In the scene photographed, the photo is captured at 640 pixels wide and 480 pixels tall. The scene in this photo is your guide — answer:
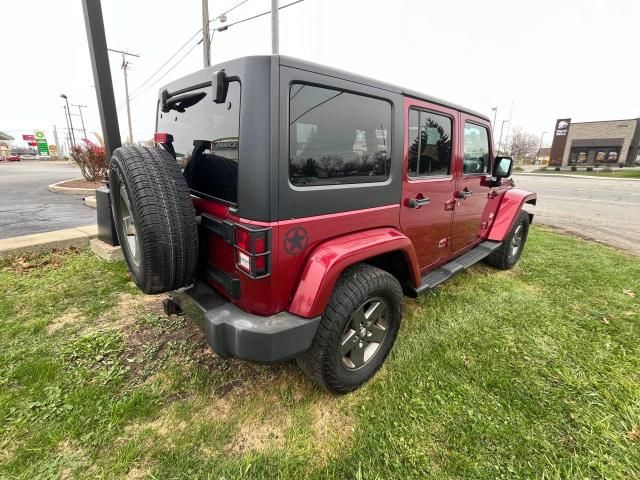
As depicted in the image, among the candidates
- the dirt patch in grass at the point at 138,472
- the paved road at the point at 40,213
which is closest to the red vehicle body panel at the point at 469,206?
the dirt patch in grass at the point at 138,472

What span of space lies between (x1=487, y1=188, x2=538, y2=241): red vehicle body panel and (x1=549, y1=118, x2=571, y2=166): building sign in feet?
166

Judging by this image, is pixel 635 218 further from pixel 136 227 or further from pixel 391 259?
pixel 136 227

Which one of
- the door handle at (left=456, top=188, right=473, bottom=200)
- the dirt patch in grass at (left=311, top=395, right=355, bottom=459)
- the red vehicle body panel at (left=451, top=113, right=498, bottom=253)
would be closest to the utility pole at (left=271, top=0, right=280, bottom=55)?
the red vehicle body panel at (left=451, top=113, right=498, bottom=253)

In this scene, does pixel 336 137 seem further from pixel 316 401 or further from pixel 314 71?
pixel 316 401

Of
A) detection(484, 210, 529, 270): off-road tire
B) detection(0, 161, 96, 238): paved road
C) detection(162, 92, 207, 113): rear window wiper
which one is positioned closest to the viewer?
detection(162, 92, 207, 113): rear window wiper

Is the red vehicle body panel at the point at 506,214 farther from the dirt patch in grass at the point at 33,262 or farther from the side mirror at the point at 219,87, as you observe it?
the dirt patch in grass at the point at 33,262

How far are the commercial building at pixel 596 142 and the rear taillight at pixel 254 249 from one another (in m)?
54.1

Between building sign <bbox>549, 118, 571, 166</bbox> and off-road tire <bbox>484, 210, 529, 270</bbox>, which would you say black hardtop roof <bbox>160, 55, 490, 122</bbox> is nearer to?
off-road tire <bbox>484, 210, 529, 270</bbox>

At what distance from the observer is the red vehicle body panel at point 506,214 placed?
12.9ft

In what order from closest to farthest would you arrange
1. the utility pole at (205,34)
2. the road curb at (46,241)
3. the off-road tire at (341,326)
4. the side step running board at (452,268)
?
the off-road tire at (341,326)
the side step running board at (452,268)
the road curb at (46,241)
the utility pole at (205,34)

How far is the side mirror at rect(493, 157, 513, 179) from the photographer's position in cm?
356


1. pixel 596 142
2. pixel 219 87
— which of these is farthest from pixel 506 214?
pixel 596 142

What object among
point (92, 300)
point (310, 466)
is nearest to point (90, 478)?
point (310, 466)

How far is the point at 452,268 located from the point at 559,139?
5287 cm
